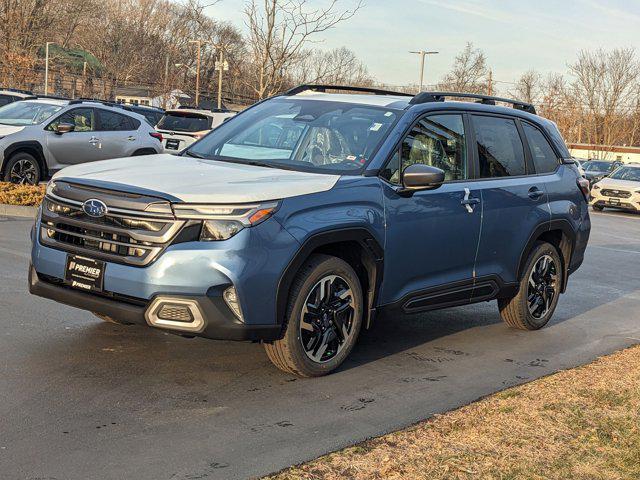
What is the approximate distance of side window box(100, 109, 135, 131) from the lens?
17406 mm

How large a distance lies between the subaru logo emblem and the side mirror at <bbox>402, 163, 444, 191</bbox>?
2032 millimetres

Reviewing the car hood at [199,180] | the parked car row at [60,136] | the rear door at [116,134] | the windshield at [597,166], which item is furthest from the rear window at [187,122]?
the windshield at [597,166]

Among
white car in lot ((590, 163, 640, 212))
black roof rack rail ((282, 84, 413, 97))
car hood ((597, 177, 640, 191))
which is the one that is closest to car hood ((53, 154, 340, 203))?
black roof rack rail ((282, 84, 413, 97))

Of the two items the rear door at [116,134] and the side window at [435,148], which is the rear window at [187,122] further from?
the side window at [435,148]

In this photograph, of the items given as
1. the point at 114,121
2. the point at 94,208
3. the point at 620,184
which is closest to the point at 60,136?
the point at 114,121

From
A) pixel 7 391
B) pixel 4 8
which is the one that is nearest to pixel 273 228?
pixel 7 391

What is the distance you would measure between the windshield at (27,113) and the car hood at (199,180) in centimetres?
1099

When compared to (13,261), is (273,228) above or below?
above

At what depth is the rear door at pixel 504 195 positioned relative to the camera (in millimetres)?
7133

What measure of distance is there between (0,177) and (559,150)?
1093 cm

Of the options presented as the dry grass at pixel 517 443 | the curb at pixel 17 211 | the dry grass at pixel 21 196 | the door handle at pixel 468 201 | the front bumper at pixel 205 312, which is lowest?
the dry grass at pixel 517 443

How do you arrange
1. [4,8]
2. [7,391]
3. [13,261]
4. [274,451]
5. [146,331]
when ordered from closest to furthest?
[274,451] → [7,391] → [146,331] → [13,261] → [4,8]

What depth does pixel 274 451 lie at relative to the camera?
4441 millimetres

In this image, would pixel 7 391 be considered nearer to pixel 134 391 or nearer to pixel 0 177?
pixel 134 391
